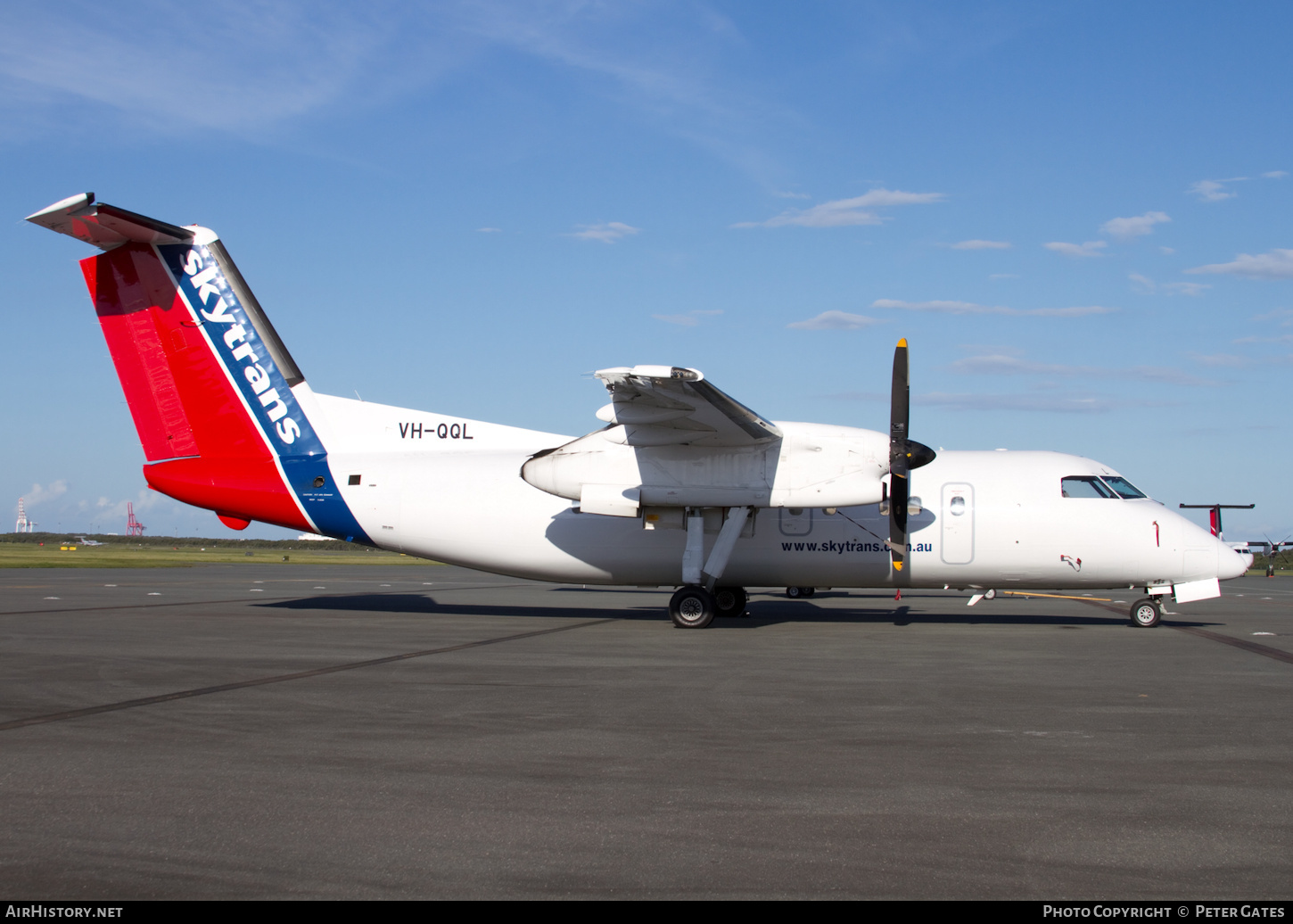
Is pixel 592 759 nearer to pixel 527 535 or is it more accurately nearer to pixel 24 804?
pixel 24 804

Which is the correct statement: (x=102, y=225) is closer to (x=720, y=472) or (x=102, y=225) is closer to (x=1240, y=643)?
(x=720, y=472)

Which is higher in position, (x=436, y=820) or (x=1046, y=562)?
(x=1046, y=562)

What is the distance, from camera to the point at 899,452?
601 inches

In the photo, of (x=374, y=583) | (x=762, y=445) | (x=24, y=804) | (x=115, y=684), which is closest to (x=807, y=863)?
(x=24, y=804)

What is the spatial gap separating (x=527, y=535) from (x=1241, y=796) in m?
13.4

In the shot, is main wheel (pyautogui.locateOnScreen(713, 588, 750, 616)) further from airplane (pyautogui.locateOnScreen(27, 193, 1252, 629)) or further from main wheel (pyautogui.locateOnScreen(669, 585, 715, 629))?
main wheel (pyautogui.locateOnScreen(669, 585, 715, 629))

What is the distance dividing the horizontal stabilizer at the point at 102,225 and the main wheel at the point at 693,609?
36.0 ft

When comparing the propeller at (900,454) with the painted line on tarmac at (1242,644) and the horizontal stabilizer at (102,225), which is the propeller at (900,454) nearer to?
the painted line on tarmac at (1242,644)

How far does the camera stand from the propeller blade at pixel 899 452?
49.5ft

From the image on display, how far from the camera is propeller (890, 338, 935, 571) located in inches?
595

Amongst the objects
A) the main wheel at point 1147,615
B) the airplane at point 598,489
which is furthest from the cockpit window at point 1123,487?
the main wheel at point 1147,615

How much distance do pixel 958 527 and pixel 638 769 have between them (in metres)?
12.2

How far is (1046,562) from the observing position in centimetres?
1680

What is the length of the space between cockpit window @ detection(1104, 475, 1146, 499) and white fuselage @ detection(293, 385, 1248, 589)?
153 millimetres
